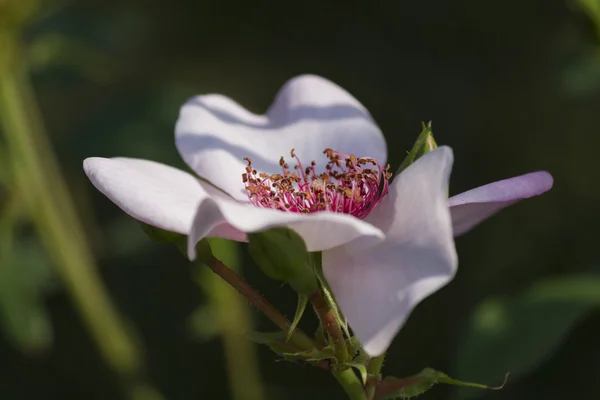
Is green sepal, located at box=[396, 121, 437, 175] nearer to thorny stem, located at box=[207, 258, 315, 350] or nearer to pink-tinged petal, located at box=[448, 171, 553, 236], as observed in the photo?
pink-tinged petal, located at box=[448, 171, 553, 236]

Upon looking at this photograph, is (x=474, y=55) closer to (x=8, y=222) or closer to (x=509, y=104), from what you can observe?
(x=509, y=104)

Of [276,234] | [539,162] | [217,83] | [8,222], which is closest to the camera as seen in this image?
[276,234]

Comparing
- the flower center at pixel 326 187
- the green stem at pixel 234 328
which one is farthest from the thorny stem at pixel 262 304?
the green stem at pixel 234 328

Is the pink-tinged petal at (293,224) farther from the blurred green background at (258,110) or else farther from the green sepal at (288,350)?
the blurred green background at (258,110)

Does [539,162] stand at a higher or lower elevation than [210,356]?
higher

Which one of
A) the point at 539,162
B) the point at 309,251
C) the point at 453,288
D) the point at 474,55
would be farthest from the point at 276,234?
the point at 474,55

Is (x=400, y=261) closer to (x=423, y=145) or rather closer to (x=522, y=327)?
(x=423, y=145)
